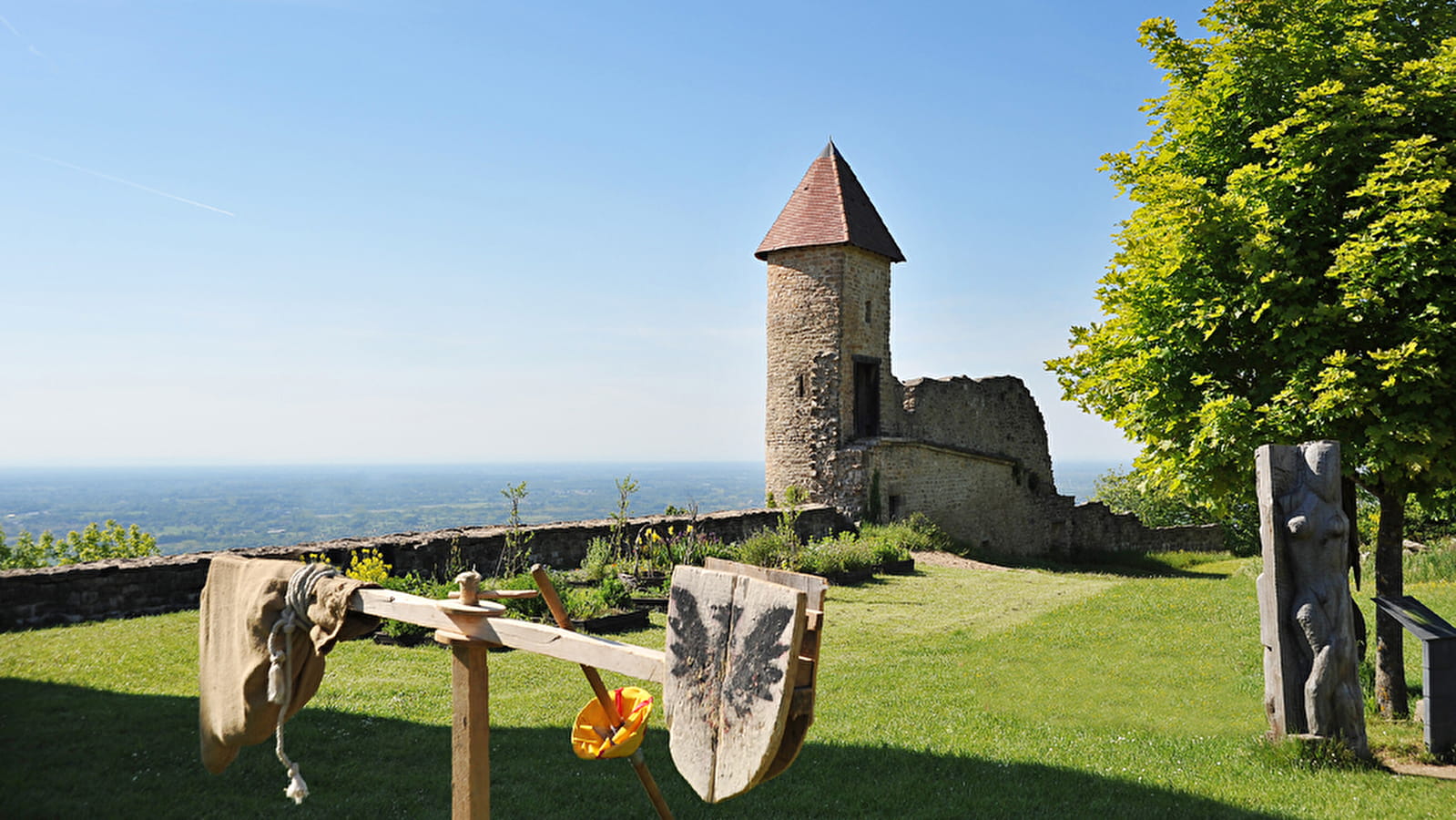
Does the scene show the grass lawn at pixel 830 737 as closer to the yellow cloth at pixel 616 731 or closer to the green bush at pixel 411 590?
the green bush at pixel 411 590

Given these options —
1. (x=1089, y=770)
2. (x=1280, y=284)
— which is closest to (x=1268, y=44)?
(x=1280, y=284)

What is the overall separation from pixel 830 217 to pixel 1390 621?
647 inches

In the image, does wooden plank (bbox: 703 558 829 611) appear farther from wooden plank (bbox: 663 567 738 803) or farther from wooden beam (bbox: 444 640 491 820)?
wooden beam (bbox: 444 640 491 820)

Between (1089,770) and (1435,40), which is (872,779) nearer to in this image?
(1089,770)

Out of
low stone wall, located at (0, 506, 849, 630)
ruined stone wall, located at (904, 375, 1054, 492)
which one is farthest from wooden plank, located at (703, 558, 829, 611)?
ruined stone wall, located at (904, 375, 1054, 492)

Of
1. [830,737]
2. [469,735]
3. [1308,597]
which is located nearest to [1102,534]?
[1308,597]

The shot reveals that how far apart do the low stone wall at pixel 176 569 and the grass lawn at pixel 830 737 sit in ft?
1.59

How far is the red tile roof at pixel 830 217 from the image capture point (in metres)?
21.8

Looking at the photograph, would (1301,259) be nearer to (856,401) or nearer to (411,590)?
(411,590)

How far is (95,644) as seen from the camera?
31.9 feet

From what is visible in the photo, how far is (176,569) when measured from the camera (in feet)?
38.4

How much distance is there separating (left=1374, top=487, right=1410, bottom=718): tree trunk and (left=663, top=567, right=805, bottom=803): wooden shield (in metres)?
7.37

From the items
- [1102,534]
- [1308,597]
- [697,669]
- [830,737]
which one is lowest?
[830,737]

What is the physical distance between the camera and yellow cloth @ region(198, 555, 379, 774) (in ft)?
10.9
